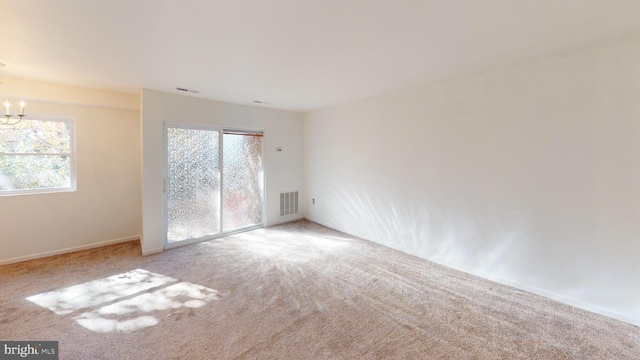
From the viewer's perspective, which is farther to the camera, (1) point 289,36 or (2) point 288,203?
(2) point 288,203

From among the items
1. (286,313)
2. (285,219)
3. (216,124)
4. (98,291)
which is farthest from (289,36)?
(285,219)

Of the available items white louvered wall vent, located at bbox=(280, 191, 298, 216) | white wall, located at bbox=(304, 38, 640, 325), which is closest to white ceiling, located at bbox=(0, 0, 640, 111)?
white wall, located at bbox=(304, 38, 640, 325)

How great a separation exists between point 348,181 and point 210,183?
239 centimetres

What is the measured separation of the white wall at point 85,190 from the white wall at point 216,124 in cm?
78

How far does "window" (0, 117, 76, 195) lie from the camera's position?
10.6 ft

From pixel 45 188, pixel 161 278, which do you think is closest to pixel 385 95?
pixel 161 278

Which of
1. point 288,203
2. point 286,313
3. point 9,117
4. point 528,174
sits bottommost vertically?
point 286,313

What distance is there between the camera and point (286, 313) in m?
2.25

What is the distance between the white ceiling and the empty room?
20 mm

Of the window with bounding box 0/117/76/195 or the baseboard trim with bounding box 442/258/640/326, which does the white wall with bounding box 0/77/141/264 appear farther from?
the baseboard trim with bounding box 442/258/640/326

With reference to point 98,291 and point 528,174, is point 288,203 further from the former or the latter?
point 528,174

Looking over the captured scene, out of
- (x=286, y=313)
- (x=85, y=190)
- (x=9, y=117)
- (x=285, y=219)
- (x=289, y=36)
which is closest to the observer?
(x=289, y=36)

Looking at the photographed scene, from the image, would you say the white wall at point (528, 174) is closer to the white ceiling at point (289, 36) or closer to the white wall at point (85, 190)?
the white ceiling at point (289, 36)

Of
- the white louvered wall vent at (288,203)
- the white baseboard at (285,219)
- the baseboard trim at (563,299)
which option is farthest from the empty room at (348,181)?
the white louvered wall vent at (288,203)
